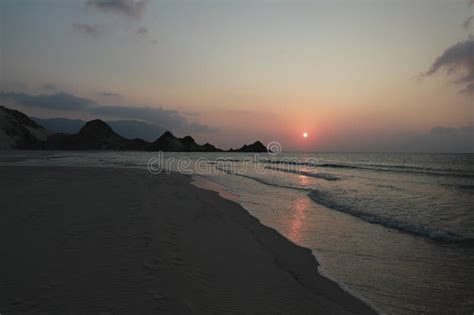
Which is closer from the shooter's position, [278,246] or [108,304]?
[108,304]

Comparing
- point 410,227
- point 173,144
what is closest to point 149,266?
point 410,227

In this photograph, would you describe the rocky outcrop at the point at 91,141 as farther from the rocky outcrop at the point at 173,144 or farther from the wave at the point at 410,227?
the wave at the point at 410,227

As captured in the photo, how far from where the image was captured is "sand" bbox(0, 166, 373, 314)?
4.25 m

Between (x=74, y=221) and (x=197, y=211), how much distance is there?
14.4ft

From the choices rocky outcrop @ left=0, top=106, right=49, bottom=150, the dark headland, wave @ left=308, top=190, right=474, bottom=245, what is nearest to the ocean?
wave @ left=308, top=190, right=474, bottom=245

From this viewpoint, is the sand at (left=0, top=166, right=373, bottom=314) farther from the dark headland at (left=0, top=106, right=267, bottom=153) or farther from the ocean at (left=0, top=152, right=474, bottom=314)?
the dark headland at (left=0, top=106, right=267, bottom=153)

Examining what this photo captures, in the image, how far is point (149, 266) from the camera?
5.47 metres

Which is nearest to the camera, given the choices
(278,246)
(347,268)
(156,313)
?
(156,313)

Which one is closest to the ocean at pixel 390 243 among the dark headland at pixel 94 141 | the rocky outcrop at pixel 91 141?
the dark headland at pixel 94 141

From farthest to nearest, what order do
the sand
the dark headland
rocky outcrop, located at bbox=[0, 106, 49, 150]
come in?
the dark headland → rocky outcrop, located at bbox=[0, 106, 49, 150] → the sand

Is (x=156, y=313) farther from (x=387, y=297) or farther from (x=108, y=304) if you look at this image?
(x=387, y=297)

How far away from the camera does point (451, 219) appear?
11.4m

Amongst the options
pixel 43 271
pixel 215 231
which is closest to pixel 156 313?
pixel 43 271

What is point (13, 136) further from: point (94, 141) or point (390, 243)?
point (390, 243)
